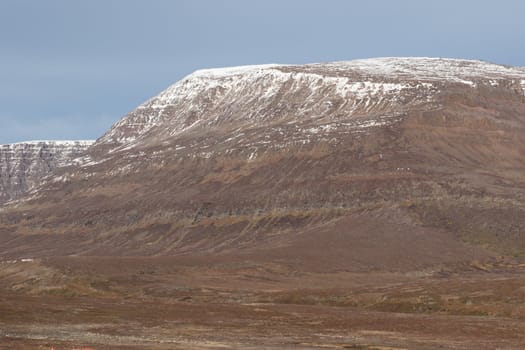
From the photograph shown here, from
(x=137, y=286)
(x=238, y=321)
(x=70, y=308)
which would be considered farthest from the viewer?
(x=137, y=286)

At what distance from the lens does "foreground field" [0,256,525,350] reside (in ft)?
186

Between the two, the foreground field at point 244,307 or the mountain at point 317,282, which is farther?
the mountain at point 317,282

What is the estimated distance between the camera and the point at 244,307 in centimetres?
9344

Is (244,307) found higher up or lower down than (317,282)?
higher up

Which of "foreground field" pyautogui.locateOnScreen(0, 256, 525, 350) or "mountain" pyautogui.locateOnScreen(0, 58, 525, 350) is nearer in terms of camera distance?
"foreground field" pyautogui.locateOnScreen(0, 256, 525, 350)

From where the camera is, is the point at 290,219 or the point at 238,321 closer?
the point at 238,321

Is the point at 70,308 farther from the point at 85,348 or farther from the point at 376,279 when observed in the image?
the point at 376,279

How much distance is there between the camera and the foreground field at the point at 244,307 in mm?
56844

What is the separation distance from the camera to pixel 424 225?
176625 mm

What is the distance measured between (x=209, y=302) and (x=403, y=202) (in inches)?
3458

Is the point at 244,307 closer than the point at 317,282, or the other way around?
the point at 244,307

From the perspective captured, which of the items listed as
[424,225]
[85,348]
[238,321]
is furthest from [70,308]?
[424,225]

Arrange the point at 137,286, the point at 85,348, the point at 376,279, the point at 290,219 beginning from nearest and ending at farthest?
the point at 85,348 → the point at 137,286 → the point at 376,279 → the point at 290,219

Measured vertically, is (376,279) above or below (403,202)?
below
